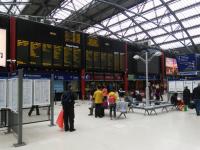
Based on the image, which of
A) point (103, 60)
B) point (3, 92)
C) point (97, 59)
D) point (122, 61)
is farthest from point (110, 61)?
point (3, 92)

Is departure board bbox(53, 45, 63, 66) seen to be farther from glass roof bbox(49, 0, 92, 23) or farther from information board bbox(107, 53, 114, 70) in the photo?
glass roof bbox(49, 0, 92, 23)

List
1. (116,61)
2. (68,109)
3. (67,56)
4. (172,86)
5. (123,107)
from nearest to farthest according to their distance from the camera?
1. (68,109)
2. (123,107)
3. (172,86)
4. (67,56)
5. (116,61)

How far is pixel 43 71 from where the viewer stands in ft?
63.1

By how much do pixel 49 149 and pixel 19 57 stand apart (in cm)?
1292

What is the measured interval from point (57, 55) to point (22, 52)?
3.20 metres

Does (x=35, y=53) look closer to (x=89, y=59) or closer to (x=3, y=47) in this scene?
(x=3, y=47)

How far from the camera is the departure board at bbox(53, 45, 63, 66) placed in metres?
19.7

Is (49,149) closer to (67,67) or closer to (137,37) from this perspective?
(67,67)

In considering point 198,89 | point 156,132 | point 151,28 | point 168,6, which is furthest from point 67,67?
point 151,28

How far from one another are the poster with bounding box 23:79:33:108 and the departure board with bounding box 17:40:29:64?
10.4 meters

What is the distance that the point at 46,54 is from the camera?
19.1 meters

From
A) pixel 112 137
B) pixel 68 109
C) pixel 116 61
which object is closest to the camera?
pixel 112 137

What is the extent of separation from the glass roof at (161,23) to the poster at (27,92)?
2392 cm

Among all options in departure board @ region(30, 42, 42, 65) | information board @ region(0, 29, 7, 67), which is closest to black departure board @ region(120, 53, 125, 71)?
departure board @ region(30, 42, 42, 65)
